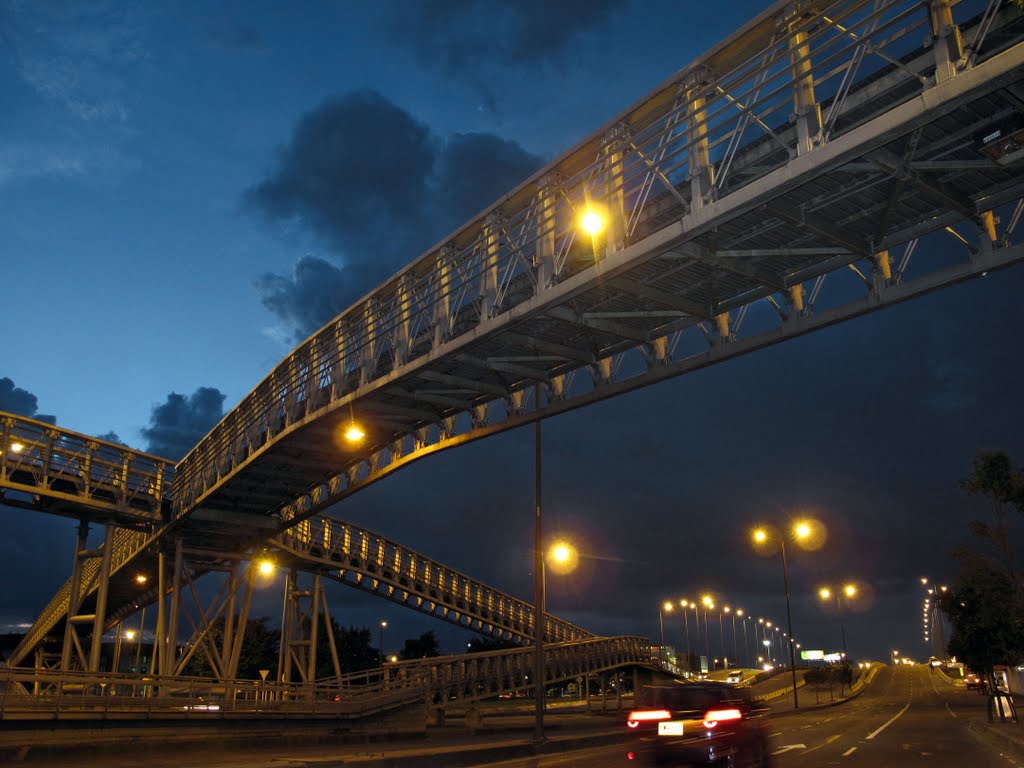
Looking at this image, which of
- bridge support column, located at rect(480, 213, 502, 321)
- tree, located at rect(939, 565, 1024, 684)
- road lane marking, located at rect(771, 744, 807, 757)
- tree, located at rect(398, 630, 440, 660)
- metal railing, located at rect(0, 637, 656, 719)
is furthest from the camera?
tree, located at rect(398, 630, 440, 660)

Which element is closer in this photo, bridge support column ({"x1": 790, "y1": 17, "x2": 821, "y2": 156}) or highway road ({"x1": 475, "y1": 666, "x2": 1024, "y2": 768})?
bridge support column ({"x1": 790, "y1": 17, "x2": 821, "y2": 156})

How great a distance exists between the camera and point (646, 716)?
14.1 metres

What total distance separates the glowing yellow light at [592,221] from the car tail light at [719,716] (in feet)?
30.3

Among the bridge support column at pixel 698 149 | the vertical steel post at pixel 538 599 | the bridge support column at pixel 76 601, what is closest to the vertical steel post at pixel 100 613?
the bridge support column at pixel 76 601

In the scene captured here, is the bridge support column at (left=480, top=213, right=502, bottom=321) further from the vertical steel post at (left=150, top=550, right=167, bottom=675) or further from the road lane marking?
the vertical steel post at (left=150, top=550, right=167, bottom=675)

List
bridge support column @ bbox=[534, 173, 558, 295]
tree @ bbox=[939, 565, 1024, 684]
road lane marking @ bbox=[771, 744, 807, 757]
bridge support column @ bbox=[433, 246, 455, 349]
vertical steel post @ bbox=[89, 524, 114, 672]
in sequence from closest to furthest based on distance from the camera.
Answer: bridge support column @ bbox=[534, 173, 558, 295], road lane marking @ bbox=[771, 744, 807, 757], bridge support column @ bbox=[433, 246, 455, 349], tree @ bbox=[939, 565, 1024, 684], vertical steel post @ bbox=[89, 524, 114, 672]

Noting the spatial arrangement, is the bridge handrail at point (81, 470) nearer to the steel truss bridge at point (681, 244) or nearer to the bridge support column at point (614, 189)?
the steel truss bridge at point (681, 244)

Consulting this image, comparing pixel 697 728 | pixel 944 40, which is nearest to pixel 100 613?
pixel 697 728

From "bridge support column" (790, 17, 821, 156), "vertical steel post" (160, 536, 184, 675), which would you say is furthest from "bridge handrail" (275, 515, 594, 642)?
"bridge support column" (790, 17, 821, 156)

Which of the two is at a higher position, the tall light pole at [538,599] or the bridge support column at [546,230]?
the bridge support column at [546,230]

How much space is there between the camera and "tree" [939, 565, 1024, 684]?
3416 centimetres

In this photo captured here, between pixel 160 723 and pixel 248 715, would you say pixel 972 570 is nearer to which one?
pixel 248 715

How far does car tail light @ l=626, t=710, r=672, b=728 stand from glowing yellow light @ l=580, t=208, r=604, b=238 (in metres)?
9.12

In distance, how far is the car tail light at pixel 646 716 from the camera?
13.9 metres
